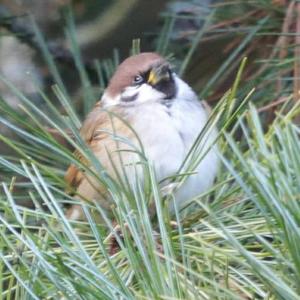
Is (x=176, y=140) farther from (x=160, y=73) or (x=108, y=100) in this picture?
(x=108, y=100)

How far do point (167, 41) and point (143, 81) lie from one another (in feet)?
0.87

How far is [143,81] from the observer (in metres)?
2.60

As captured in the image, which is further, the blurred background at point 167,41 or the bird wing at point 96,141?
the blurred background at point 167,41

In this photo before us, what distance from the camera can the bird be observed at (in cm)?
232

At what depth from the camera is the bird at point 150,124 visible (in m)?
2.32

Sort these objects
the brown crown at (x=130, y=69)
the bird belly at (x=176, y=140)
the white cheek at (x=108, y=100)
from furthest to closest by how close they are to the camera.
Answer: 1. the white cheek at (x=108, y=100)
2. the brown crown at (x=130, y=69)
3. the bird belly at (x=176, y=140)

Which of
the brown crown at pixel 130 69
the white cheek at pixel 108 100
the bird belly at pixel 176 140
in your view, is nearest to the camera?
the bird belly at pixel 176 140

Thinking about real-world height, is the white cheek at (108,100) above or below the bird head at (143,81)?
below

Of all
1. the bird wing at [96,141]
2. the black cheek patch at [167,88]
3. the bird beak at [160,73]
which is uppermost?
the bird beak at [160,73]

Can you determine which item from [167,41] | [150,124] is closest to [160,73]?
[150,124]

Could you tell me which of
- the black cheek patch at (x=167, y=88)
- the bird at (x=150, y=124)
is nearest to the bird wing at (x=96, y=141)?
the bird at (x=150, y=124)

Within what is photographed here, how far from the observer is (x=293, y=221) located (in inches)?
52.6

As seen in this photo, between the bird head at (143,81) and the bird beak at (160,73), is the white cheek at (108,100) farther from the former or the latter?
the bird beak at (160,73)

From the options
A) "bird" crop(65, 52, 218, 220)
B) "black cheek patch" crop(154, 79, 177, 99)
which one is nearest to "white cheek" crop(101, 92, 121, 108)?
"bird" crop(65, 52, 218, 220)
